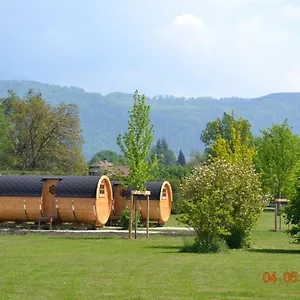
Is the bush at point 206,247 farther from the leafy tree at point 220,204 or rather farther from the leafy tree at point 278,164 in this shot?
the leafy tree at point 278,164

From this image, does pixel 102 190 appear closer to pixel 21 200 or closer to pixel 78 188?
pixel 78 188

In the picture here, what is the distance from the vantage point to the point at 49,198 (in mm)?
37156

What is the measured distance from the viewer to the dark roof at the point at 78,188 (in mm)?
35688

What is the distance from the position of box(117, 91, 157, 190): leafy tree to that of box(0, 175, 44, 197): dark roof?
8.08 metres

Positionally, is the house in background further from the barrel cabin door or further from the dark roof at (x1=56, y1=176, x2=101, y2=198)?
the barrel cabin door

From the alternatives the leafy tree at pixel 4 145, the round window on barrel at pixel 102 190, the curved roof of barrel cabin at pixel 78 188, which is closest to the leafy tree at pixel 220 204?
the curved roof of barrel cabin at pixel 78 188

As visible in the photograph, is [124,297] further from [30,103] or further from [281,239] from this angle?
[30,103]

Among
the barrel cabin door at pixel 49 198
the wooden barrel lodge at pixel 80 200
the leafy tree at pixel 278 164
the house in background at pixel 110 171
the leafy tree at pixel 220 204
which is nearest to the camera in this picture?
the leafy tree at pixel 220 204

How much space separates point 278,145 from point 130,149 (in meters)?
15.2

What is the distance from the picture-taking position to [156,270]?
49.6ft

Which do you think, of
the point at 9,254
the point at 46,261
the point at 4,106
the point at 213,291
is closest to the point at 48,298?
the point at 213,291

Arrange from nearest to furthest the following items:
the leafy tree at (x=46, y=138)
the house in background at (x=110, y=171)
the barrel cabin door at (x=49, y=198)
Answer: the house in background at (x=110, y=171), the barrel cabin door at (x=49, y=198), the leafy tree at (x=46, y=138)

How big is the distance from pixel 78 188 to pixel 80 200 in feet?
1.96

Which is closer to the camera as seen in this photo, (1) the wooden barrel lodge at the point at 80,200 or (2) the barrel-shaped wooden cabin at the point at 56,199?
(1) the wooden barrel lodge at the point at 80,200
